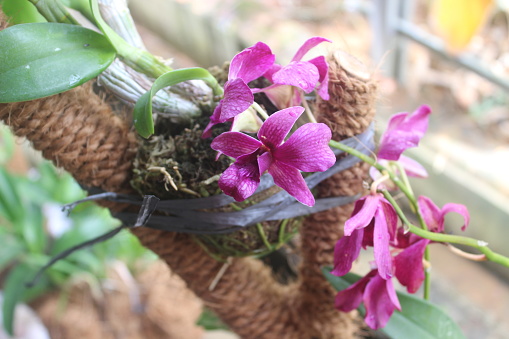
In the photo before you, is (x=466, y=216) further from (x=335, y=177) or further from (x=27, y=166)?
(x=27, y=166)

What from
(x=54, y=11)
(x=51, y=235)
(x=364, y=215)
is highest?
(x=54, y=11)

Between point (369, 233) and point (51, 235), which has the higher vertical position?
point (369, 233)

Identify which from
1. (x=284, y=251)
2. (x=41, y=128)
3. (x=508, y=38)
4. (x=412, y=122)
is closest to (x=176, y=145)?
(x=41, y=128)

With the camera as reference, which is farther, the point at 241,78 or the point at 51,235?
the point at 51,235

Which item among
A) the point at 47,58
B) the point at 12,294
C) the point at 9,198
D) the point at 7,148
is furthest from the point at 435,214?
the point at 7,148

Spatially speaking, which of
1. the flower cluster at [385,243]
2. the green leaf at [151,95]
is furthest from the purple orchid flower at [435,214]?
the green leaf at [151,95]

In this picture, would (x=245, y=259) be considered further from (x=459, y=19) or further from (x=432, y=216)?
(x=459, y=19)
